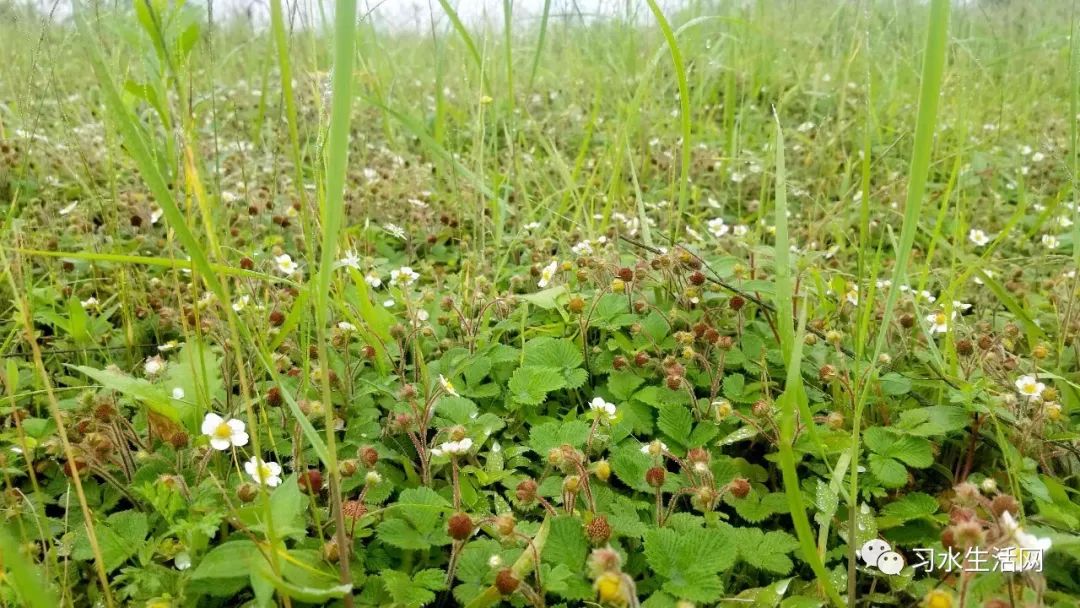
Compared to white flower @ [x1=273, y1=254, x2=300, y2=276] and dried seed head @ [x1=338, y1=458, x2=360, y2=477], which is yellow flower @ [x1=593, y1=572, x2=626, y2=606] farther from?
white flower @ [x1=273, y1=254, x2=300, y2=276]

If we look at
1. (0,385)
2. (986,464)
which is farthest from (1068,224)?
(0,385)

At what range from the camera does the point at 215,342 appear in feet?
6.05

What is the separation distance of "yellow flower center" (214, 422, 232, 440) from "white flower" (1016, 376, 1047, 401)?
1423mm

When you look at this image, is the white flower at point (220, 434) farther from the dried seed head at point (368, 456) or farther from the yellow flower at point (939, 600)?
the yellow flower at point (939, 600)

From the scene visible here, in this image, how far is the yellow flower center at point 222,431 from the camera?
1276 mm

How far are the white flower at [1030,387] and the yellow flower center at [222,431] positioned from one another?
142 centimetres

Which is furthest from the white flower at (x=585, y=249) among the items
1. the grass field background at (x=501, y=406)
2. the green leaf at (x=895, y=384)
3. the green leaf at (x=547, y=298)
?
the green leaf at (x=895, y=384)

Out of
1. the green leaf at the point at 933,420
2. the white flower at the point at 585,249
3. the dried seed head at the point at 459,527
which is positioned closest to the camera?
the dried seed head at the point at 459,527

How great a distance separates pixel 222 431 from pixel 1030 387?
1.47m

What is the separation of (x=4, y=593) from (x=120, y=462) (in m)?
0.34

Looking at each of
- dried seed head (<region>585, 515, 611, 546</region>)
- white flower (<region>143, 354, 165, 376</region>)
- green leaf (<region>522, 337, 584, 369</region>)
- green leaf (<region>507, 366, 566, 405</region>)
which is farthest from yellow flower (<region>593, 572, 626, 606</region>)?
white flower (<region>143, 354, 165, 376</region>)

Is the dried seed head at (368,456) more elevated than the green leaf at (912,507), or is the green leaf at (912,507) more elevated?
the dried seed head at (368,456)

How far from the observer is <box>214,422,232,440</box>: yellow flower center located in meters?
1.28

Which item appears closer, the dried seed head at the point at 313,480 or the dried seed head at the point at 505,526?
the dried seed head at the point at 505,526
